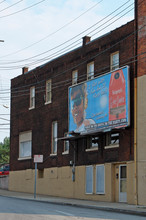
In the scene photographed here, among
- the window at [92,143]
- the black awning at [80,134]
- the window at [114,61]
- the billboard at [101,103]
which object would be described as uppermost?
the window at [114,61]

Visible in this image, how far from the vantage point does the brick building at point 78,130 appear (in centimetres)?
2573

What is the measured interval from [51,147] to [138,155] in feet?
36.0

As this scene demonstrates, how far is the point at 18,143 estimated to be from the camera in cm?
3975

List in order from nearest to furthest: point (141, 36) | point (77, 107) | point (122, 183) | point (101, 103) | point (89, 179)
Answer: point (141, 36) → point (122, 183) → point (101, 103) → point (89, 179) → point (77, 107)

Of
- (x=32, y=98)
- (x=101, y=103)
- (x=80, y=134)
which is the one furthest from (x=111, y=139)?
(x=32, y=98)

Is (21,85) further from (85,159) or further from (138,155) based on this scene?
(138,155)

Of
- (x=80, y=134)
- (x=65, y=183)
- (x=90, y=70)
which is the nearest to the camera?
(x=80, y=134)

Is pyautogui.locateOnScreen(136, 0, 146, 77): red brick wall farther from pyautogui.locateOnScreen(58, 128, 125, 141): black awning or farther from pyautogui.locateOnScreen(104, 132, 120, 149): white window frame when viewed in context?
pyautogui.locateOnScreen(104, 132, 120, 149): white window frame

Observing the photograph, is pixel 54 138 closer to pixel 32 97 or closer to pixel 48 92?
pixel 48 92

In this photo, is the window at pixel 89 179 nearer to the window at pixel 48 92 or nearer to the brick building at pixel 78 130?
the brick building at pixel 78 130

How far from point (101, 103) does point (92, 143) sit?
3207 mm

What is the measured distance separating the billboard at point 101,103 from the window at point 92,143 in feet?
2.80

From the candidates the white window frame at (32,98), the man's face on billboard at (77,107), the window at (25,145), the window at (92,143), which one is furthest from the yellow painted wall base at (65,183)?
the white window frame at (32,98)

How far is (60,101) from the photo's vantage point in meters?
33.2
